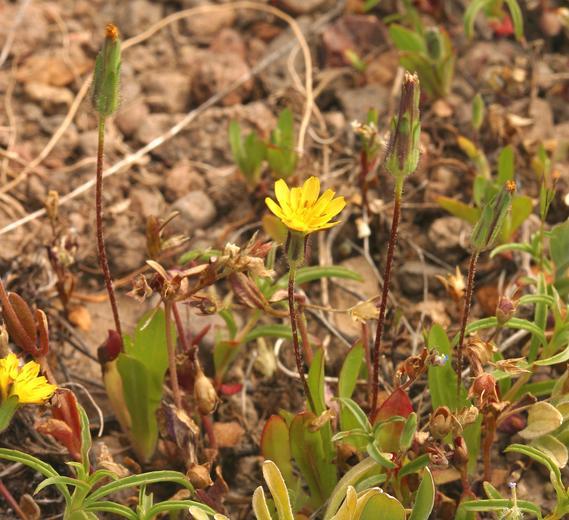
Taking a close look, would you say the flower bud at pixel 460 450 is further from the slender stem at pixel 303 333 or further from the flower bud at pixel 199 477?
Result: the flower bud at pixel 199 477

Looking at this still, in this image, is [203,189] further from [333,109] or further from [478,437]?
[478,437]

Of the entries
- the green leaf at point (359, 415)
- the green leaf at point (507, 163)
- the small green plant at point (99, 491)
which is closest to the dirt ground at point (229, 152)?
the green leaf at point (507, 163)

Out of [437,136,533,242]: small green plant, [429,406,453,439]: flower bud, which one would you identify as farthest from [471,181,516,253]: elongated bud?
[437,136,533,242]: small green plant

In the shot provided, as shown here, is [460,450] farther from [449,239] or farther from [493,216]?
[449,239]

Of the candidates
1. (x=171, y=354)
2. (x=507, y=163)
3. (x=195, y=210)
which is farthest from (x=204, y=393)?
(x=507, y=163)

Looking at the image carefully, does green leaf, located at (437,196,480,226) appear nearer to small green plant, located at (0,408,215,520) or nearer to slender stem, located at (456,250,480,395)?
slender stem, located at (456,250,480,395)

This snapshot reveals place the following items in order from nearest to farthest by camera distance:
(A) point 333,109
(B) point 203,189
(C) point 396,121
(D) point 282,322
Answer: (C) point 396,121
(D) point 282,322
(B) point 203,189
(A) point 333,109

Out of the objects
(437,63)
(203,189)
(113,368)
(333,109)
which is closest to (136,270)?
(203,189)
